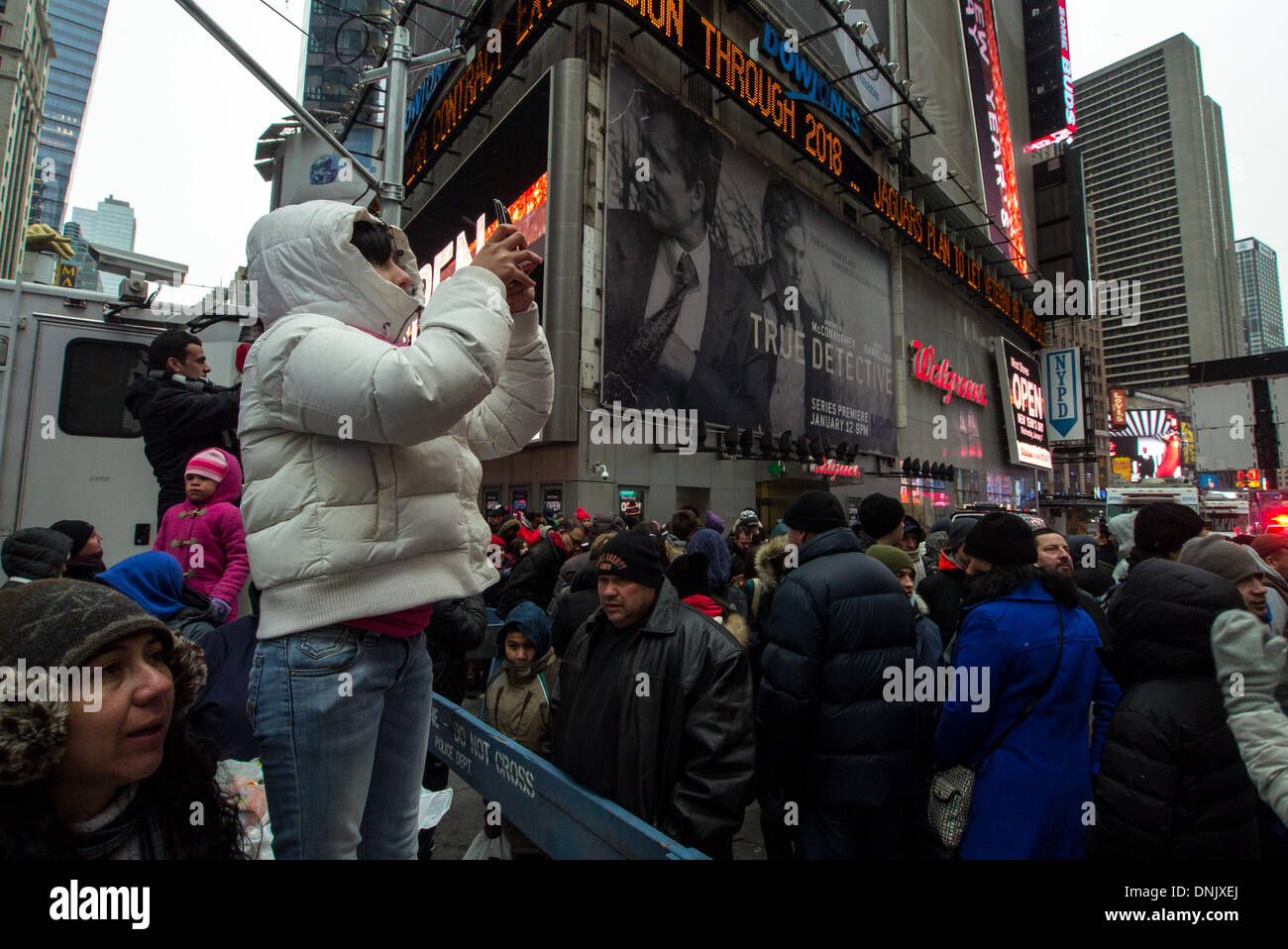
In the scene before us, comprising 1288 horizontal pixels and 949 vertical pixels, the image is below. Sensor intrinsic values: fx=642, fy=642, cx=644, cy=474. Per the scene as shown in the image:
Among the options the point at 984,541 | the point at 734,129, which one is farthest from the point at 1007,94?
the point at 984,541

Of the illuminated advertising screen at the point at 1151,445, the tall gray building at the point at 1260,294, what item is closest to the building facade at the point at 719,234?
the illuminated advertising screen at the point at 1151,445

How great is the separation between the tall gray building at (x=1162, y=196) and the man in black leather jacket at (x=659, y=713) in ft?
403

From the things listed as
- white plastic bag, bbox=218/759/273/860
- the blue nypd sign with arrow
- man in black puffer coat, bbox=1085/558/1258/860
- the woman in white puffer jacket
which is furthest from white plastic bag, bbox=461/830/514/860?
the blue nypd sign with arrow

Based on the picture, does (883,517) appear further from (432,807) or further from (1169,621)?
(432,807)

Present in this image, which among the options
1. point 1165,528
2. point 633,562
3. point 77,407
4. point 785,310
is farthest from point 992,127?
point 77,407

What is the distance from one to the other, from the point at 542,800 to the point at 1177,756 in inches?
102

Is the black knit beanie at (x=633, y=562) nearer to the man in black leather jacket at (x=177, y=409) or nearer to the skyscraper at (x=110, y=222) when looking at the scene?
the man in black leather jacket at (x=177, y=409)

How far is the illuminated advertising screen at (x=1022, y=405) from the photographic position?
119ft

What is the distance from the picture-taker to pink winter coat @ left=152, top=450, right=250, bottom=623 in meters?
3.32

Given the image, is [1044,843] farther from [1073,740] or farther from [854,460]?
Result: [854,460]

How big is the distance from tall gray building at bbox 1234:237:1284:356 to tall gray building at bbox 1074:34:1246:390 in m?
54.1

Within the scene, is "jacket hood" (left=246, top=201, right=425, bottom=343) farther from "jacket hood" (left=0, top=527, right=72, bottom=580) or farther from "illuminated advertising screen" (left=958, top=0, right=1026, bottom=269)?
"illuminated advertising screen" (left=958, top=0, right=1026, bottom=269)

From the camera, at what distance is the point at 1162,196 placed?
106125 mm

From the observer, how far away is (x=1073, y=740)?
107 inches
